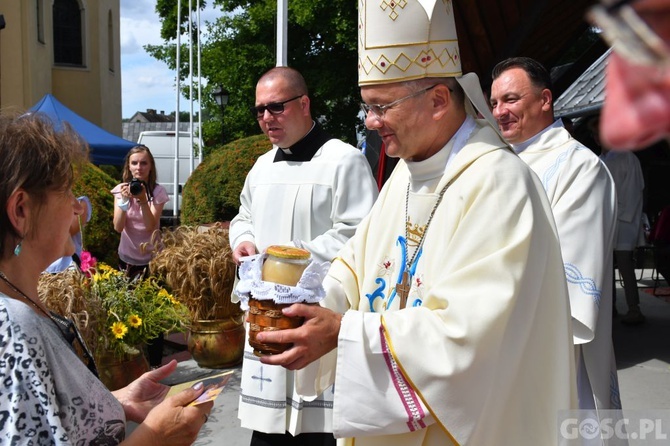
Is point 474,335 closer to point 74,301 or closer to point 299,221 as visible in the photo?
point 299,221

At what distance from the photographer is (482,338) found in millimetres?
1863

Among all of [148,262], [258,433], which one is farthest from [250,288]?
[148,262]

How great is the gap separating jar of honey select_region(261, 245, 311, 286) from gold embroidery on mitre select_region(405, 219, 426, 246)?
42cm

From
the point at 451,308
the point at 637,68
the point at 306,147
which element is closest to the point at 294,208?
the point at 306,147

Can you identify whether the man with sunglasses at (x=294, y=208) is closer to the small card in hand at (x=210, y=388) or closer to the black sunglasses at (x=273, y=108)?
the black sunglasses at (x=273, y=108)

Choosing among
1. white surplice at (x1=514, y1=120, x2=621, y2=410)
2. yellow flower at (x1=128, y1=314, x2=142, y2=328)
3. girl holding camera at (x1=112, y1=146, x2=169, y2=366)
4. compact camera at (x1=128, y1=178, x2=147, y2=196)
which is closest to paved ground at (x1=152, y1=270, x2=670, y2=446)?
yellow flower at (x1=128, y1=314, x2=142, y2=328)

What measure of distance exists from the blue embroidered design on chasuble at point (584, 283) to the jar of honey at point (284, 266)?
1608 mm

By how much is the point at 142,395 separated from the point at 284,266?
61 cm

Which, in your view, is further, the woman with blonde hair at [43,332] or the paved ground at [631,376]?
the paved ground at [631,376]

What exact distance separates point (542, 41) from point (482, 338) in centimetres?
729

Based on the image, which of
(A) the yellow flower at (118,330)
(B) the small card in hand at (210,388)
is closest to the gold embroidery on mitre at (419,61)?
(B) the small card in hand at (210,388)

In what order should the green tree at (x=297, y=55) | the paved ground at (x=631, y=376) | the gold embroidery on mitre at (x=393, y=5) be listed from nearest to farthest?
the gold embroidery on mitre at (x=393, y=5) → the paved ground at (x=631, y=376) → the green tree at (x=297, y=55)

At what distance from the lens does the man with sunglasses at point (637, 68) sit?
440mm

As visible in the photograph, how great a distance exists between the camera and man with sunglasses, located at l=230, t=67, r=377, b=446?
3732mm
